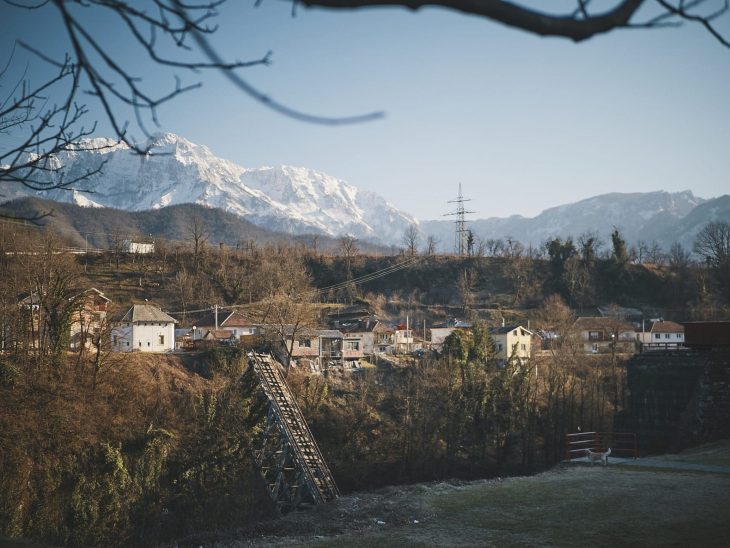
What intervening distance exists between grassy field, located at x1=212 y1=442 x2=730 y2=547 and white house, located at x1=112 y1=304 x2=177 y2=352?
28803 millimetres

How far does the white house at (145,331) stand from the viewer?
4041 centimetres

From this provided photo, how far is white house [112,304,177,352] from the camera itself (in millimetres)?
40406

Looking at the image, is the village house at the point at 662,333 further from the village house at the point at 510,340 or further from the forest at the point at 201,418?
the village house at the point at 510,340

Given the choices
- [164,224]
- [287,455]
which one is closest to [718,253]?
[287,455]

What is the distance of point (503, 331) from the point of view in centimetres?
4809

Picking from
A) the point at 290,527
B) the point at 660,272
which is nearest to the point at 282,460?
the point at 290,527

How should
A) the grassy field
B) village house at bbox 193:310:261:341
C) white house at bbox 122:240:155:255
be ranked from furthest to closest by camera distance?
1. white house at bbox 122:240:155:255
2. village house at bbox 193:310:261:341
3. the grassy field

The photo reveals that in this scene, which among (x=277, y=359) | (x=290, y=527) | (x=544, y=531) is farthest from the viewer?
(x=277, y=359)

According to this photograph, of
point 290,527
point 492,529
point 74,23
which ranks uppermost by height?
point 74,23

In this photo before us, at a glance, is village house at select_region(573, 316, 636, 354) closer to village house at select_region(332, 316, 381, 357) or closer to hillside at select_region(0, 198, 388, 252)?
village house at select_region(332, 316, 381, 357)

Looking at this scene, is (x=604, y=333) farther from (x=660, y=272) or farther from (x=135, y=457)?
(x=135, y=457)

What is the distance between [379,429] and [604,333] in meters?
28.3

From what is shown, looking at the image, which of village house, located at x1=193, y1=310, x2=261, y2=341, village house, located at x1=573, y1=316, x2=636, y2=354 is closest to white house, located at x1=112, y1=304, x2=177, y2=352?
village house, located at x1=193, y1=310, x2=261, y2=341

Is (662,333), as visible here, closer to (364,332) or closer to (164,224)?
(364,332)
